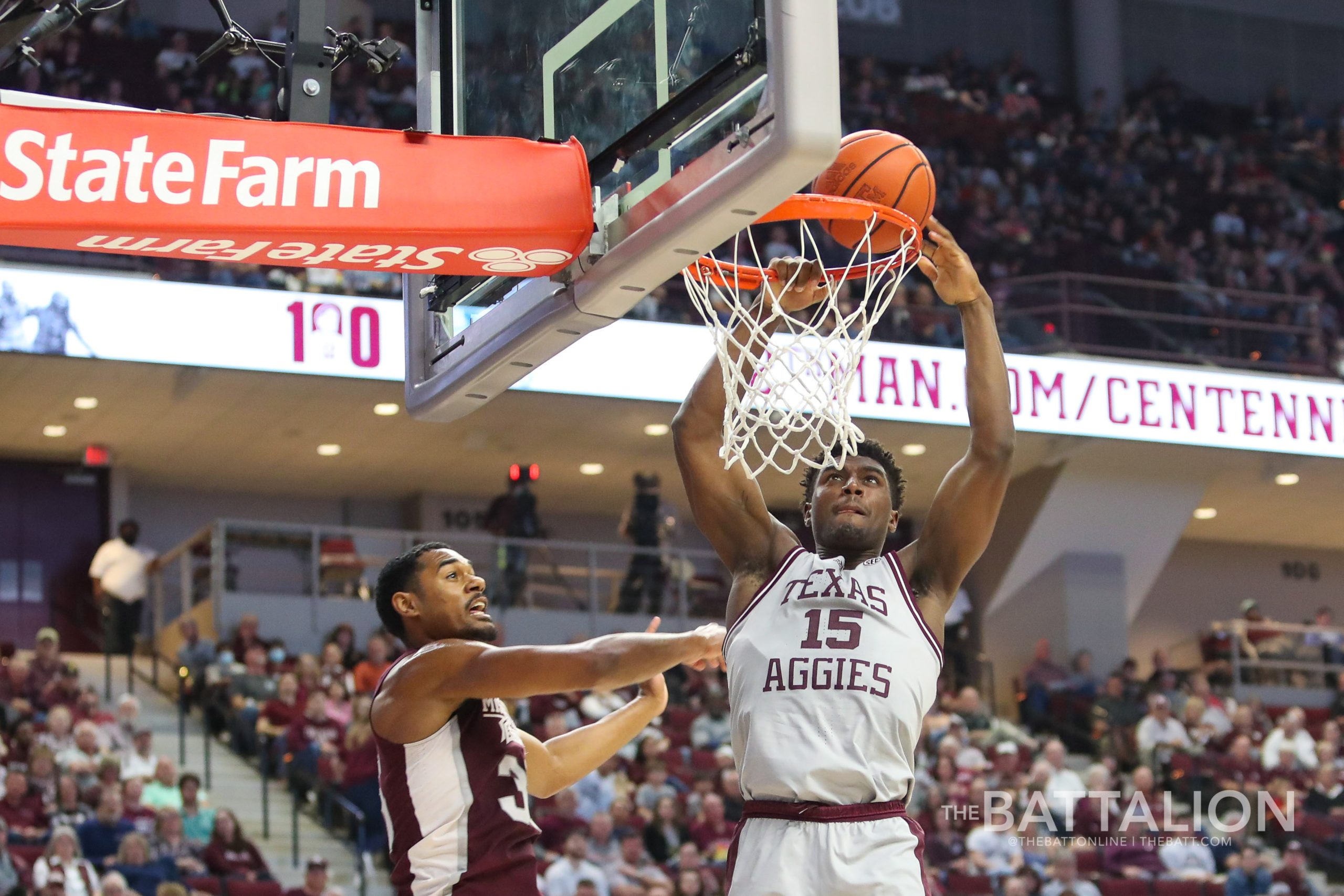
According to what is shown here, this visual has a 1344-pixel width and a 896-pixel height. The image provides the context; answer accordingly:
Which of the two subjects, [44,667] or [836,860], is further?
[44,667]

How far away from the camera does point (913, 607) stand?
4402 millimetres

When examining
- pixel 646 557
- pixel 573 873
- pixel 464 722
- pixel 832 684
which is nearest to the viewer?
pixel 832 684

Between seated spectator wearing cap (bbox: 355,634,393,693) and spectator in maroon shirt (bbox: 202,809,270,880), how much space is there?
246 cm

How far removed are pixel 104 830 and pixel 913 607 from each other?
290 inches

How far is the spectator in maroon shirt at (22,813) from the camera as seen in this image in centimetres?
1047

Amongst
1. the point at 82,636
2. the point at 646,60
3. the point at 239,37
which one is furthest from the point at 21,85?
the point at 646,60

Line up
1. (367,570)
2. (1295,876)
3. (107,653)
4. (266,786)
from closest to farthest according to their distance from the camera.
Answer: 1. (266,786)
2. (1295,876)
3. (107,653)
4. (367,570)

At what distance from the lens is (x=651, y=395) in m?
16.2

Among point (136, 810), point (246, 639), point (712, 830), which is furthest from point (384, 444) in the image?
point (136, 810)

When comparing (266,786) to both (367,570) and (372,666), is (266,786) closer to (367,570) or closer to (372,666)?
(372,666)

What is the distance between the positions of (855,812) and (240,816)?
9.22 metres

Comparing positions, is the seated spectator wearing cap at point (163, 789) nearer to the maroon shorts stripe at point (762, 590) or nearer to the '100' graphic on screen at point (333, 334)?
the '100' graphic on screen at point (333, 334)

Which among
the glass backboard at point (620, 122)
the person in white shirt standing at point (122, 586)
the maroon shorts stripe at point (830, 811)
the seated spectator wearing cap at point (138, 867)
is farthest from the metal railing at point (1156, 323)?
the maroon shorts stripe at point (830, 811)

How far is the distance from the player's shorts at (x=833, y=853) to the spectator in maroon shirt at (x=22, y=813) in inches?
287
